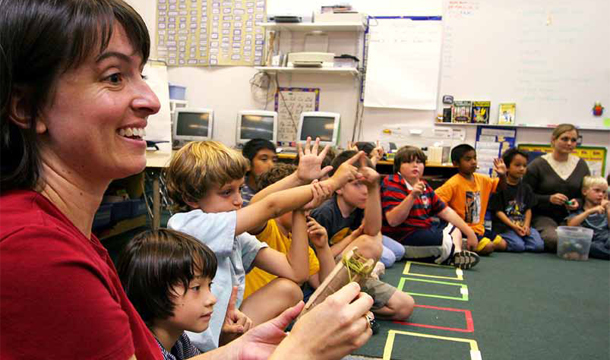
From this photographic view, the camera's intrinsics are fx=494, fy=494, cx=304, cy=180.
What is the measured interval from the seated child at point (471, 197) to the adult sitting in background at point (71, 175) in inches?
144

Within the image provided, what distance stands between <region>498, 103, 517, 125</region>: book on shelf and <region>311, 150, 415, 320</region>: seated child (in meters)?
3.05

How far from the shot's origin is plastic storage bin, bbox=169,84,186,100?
6.16 meters

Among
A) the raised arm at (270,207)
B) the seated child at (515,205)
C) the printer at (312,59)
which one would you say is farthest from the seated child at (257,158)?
the printer at (312,59)

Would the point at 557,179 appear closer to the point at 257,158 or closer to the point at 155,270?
the point at 257,158

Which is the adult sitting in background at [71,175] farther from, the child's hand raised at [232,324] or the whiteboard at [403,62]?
the whiteboard at [403,62]

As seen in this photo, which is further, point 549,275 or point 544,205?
point 544,205

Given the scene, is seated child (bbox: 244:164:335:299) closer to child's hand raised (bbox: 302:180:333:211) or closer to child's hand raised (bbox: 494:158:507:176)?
child's hand raised (bbox: 302:180:333:211)

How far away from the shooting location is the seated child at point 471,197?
167 inches

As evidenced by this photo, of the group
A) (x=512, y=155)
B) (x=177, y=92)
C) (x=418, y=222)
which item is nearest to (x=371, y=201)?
(x=418, y=222)

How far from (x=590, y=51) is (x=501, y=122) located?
117cm

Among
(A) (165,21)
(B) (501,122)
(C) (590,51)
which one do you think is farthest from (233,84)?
(C) (590,51)

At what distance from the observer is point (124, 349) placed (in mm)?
605

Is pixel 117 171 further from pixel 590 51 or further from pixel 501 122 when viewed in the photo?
pixel 590 51

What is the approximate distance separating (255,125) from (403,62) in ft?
6.17
